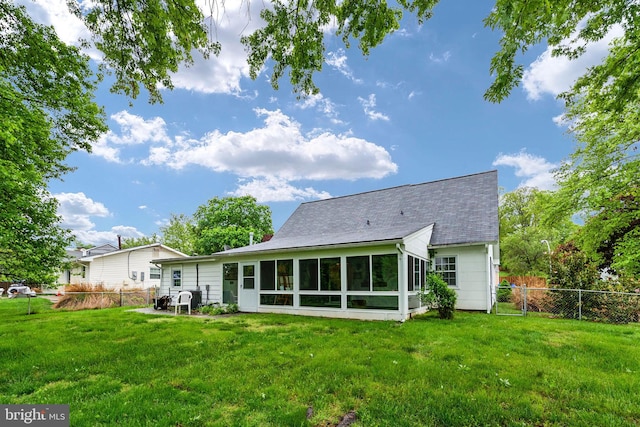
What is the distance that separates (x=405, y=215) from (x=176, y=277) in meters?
11.8

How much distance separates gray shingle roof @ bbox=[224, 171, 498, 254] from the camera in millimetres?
12490

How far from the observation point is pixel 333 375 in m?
4.84

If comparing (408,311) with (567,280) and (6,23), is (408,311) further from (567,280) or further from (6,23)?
(6,23)

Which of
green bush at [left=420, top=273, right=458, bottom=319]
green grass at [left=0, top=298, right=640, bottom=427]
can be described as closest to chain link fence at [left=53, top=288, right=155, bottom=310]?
green grass at [left=0, top=298, right=640, bottom=427]

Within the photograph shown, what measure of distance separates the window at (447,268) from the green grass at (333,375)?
427cm

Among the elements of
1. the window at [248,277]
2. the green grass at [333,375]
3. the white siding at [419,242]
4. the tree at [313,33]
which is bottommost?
the green grass at [333,375]

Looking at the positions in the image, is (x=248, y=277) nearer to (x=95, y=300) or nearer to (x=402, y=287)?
(x=402, y=287)

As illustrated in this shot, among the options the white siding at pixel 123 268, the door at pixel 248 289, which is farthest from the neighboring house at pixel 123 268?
the door at pixel 248 289

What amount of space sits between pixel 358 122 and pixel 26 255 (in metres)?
15.1

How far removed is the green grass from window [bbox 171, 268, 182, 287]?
24.2ft

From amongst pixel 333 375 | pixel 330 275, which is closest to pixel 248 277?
pixel 330 275

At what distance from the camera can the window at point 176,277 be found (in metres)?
15.8

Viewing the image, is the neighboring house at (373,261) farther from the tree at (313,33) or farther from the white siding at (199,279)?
the tree at (313,33)

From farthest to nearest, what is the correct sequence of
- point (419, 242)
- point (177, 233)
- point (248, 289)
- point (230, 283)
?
1. point (177, 233)
2. point (230, 283)
3. point (248, 289)
4. point (419, 242)
